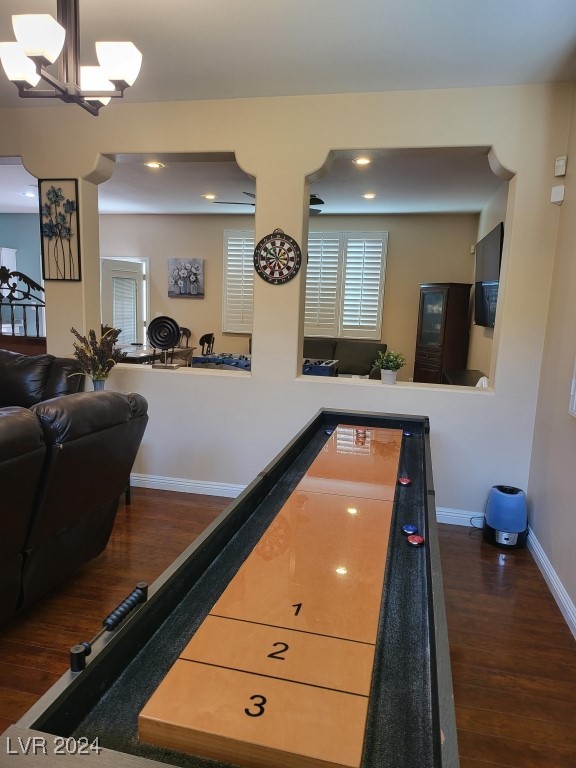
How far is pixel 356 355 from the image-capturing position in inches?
288

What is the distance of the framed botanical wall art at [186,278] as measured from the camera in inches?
321

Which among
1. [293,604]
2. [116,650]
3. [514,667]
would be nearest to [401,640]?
[293,604]

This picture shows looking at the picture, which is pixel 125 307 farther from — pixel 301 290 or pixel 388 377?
pixel 388 377

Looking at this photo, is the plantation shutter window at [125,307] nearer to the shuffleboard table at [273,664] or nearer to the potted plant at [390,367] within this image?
the potted plant at [390,367]

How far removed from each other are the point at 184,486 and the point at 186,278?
201 inches

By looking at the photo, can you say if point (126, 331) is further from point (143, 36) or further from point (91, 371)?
point (143, 36)

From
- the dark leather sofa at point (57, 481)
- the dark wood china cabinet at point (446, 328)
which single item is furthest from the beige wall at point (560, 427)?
the dark wood china cabinet at point (446, 328)

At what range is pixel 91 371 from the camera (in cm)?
351

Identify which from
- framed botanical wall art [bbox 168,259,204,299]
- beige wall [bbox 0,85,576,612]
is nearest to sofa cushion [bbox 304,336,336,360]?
framed botanical wall art [bbox 168,259,204,299]

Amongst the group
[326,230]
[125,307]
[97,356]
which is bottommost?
[97,356]

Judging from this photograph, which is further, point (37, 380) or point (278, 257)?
point (37, 380)

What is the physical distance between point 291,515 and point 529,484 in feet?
7.69

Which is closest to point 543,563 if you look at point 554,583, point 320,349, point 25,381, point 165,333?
point 554,583

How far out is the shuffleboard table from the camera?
80cm
